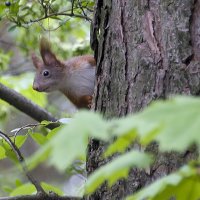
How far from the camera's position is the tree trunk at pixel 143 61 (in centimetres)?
153

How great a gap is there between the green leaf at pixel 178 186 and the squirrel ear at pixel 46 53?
243 cm

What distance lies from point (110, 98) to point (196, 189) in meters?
0.84

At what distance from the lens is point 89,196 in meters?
1.73

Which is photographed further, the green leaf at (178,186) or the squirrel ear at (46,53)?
the squirrel ear at (46,53)

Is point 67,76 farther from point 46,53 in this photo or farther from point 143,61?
point 143,61

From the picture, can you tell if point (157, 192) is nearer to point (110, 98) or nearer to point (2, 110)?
point (110, 98)

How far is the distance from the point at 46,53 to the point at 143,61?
1.95 meters

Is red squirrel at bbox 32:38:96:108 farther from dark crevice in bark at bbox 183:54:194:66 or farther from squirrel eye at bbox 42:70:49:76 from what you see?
dark crevice in bark at bbox 183:54:194:66

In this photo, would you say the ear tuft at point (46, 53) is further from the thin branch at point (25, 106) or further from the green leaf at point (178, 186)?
the green leaf at point (178, 186)

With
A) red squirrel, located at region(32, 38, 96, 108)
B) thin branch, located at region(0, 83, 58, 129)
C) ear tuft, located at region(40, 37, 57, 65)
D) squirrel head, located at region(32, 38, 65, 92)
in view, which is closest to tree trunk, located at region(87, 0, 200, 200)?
thin branch, located at region(0, 83, 58, 129)

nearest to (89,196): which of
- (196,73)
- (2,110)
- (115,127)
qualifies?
(196,73)

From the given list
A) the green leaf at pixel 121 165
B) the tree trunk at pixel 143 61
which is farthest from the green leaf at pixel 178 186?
the tree trunk at pixel 143 61

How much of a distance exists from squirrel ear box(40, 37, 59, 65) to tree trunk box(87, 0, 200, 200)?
1.54 metres

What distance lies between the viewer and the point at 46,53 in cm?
350
